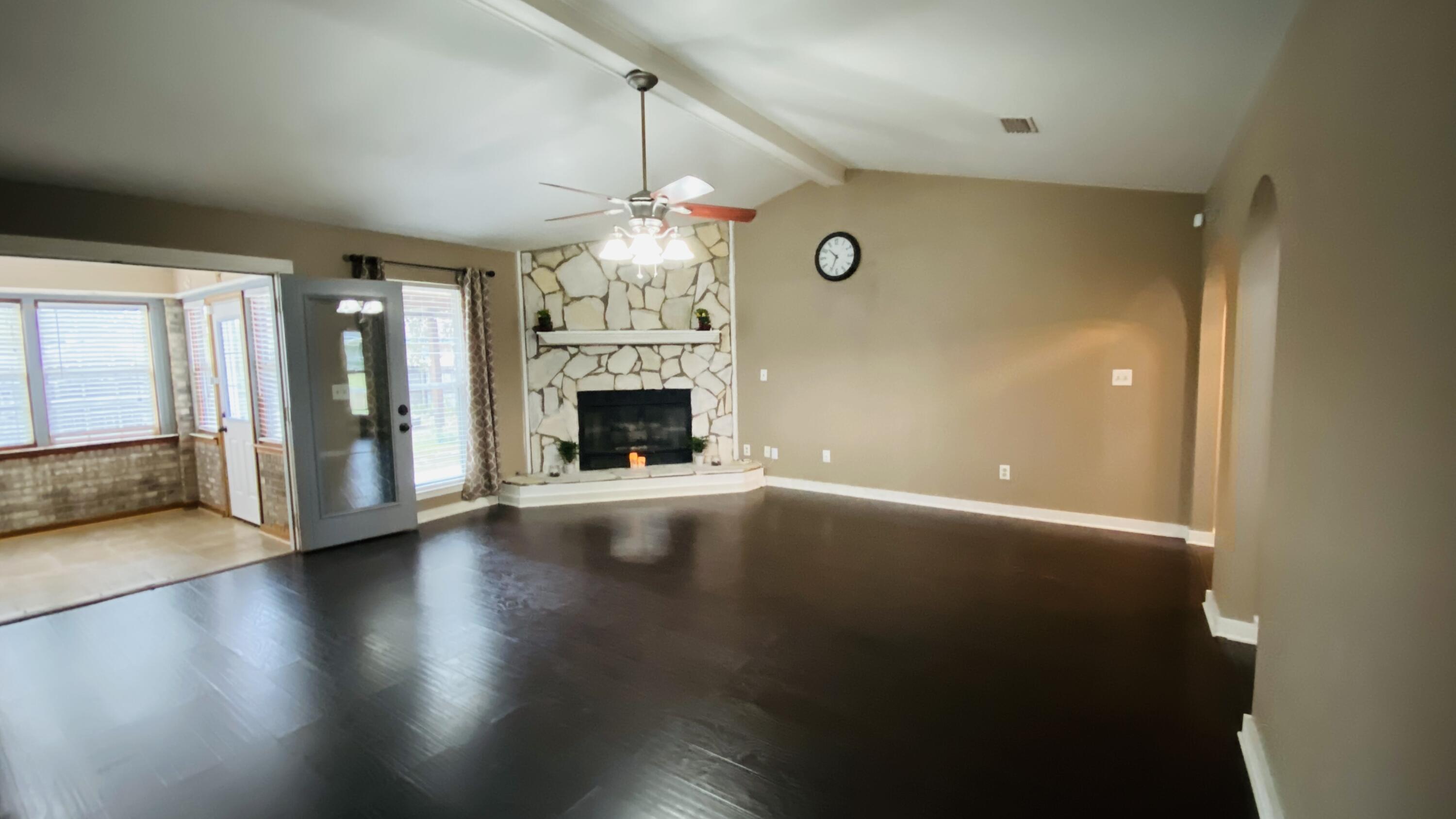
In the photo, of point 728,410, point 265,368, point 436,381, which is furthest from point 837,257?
point 265,368

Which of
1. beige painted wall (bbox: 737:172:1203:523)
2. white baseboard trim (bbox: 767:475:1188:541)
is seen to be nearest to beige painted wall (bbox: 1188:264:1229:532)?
beige painted wall (bbox: 737:172:1203:523)

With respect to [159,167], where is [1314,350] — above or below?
below

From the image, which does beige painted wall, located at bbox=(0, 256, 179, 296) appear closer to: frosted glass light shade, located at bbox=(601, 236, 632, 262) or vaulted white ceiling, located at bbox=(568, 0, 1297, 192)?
frosted glass light shade, located at bbox=(601, 236, 632, 262)

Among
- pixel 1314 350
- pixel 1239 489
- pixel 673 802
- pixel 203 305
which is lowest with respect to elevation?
pixel 673 802

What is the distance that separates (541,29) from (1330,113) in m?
2.88

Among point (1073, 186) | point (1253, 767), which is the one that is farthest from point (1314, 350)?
point (1073, 186)

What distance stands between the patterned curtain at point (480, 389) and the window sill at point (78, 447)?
2.97 m

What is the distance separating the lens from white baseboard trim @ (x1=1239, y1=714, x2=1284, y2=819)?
6.48ft

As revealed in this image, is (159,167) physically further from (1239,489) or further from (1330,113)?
(1239,489)

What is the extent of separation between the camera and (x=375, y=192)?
175 inches

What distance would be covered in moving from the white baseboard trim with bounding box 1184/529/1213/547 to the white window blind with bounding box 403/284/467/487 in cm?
609

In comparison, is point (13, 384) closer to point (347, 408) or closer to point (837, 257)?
point (347, 408)

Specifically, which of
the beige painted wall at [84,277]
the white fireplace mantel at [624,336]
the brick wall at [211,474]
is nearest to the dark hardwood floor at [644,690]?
the brick wall at [211,474]

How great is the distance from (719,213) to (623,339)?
3.18 metres
